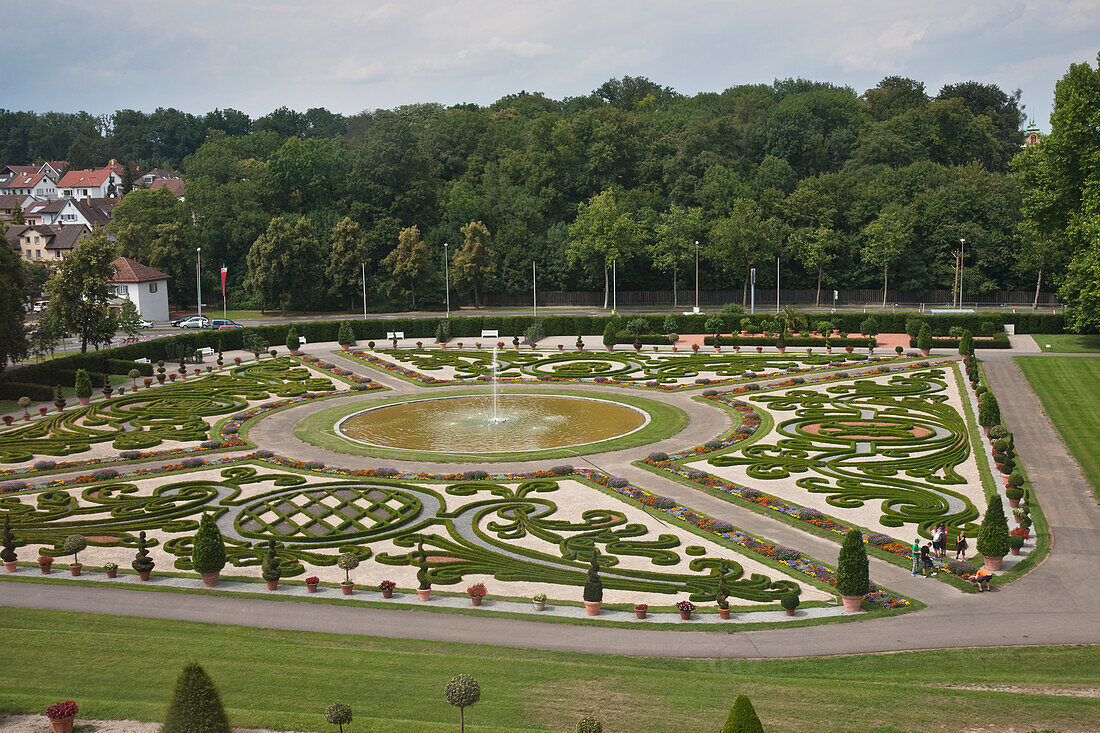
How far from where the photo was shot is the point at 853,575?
28.9 m

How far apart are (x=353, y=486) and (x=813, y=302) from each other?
95732 millimetres

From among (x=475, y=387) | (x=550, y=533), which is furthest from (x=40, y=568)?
(x=475, y=387)

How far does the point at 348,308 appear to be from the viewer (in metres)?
120

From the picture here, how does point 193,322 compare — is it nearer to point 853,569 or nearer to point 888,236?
point 888,236

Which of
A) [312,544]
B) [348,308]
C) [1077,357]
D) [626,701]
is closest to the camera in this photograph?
[626,701]

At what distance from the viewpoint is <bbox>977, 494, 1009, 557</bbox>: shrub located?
32000 millimetres

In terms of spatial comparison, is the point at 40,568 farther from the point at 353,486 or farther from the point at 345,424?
the point at 345,424

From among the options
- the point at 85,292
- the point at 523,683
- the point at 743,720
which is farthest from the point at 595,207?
the point at 743,720

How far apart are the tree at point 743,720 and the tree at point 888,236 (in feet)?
359

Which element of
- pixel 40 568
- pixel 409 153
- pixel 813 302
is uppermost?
pixel 409 153

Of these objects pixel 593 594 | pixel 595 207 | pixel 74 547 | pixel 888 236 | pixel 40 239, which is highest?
pixel 595 207

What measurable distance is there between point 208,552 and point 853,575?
21.9 metres

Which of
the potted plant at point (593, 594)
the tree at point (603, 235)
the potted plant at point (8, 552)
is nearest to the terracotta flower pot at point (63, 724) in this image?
the potted plant at point (593, 594)

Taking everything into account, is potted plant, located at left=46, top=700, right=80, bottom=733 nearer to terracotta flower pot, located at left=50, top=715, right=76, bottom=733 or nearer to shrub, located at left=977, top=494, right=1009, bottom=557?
terracotta flower pot, located at left=50, top=715, right=76, bottom=733
